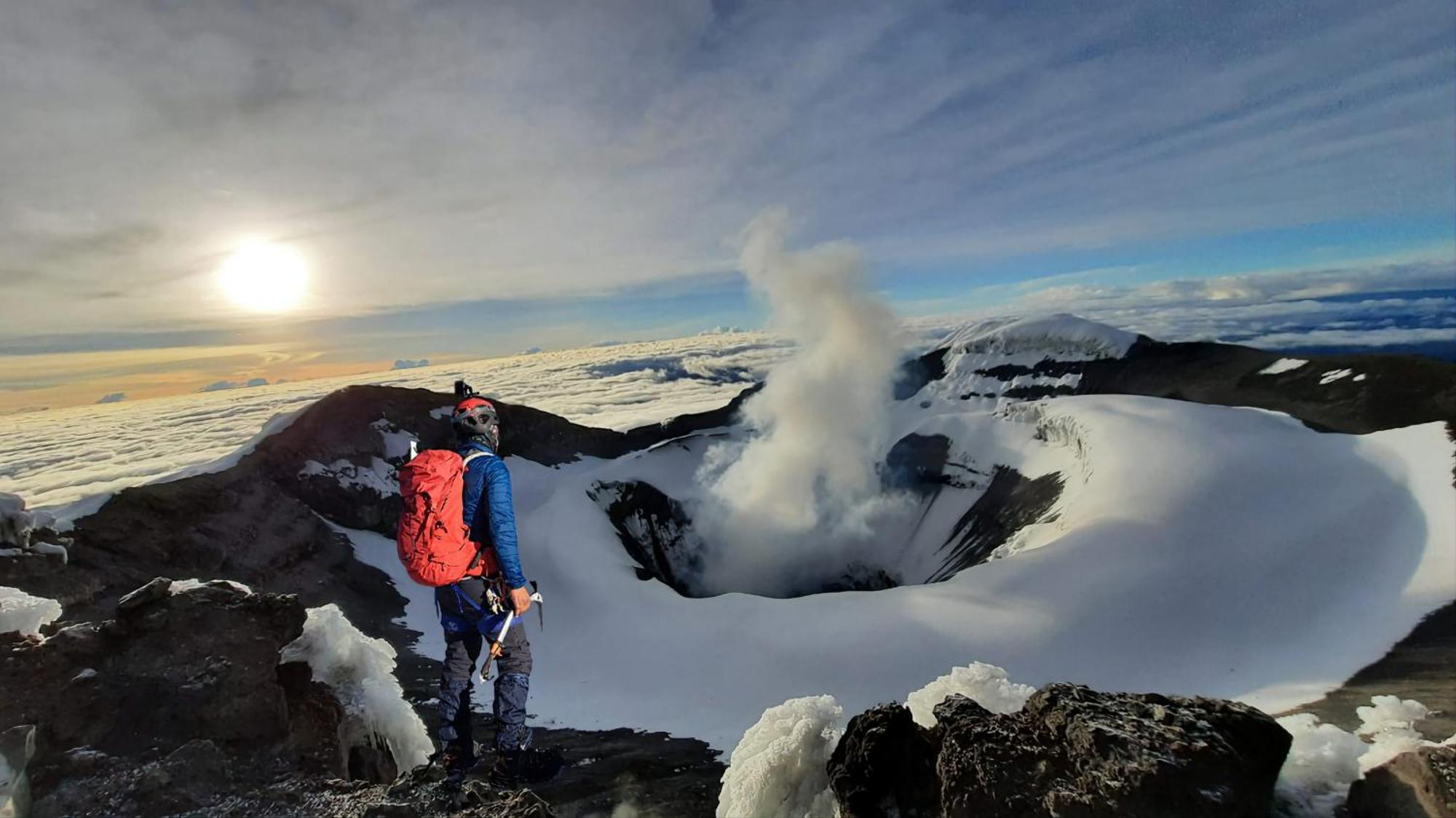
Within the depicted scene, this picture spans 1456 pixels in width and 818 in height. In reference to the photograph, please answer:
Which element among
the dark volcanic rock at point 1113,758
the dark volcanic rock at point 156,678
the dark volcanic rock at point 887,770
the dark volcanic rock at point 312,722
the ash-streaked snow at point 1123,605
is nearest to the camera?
the dark volcanic rock at point 1113,758

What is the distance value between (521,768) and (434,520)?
273cm

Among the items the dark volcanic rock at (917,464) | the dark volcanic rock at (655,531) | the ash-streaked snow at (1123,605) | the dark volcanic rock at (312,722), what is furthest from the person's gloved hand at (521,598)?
the dark volcanic rock at (917,464)

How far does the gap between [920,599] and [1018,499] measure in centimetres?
2444

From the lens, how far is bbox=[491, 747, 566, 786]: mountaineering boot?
19.5 ft

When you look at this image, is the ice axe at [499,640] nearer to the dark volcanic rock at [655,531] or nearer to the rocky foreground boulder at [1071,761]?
the rocky foreground boulder at [1071,761]

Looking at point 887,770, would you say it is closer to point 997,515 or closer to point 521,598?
point 521,598

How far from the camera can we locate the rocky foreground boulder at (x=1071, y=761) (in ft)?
15.1

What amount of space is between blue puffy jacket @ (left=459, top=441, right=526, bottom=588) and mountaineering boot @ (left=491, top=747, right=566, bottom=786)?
197 centimetres

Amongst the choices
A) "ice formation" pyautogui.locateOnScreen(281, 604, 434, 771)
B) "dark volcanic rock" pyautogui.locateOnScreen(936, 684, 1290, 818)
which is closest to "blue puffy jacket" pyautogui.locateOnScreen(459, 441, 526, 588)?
"dark volcanic rock" pyautogui.locateOnScreen(936, 684, 1290, 818)

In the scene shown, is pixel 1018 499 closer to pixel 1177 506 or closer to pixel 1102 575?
pixel 1177 506

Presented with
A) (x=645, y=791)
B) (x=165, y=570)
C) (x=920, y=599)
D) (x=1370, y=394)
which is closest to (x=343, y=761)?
(x=645, y=791)

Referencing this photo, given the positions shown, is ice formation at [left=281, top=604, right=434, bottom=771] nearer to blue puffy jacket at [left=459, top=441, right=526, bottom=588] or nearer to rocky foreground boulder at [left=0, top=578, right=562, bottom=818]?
rocky foreground boulder at [left=0, top=578, right=562, bottom=818]

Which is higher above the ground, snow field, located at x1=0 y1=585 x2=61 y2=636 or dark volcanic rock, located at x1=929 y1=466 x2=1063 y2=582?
snow field, located at x1=0 y1=585 x2=61 y2=636

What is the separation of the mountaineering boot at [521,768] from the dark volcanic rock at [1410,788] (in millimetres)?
6701
